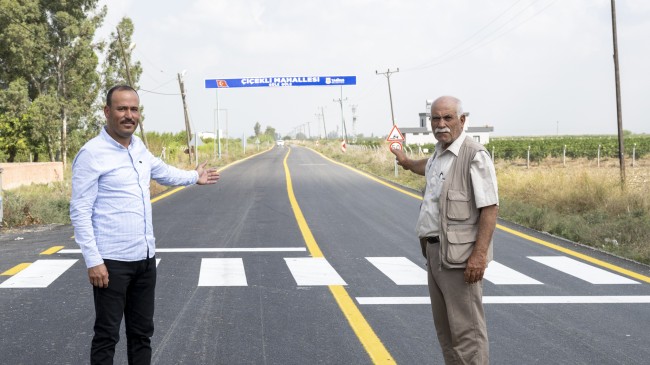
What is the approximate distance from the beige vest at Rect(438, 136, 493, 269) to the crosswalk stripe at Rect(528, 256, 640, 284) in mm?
5082

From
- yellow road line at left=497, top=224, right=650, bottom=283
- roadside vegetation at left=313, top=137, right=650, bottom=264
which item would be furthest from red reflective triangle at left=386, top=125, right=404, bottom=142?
yellow road line at left=497, top=224, right=650, bottom=283

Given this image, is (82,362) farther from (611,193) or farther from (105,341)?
(611,193)

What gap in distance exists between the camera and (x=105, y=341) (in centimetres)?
408

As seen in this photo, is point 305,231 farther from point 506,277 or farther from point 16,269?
point 16,269

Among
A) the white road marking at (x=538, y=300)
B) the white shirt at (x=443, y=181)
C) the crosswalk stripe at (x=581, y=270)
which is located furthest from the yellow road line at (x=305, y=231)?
the white shirt at (x=443, y=181)

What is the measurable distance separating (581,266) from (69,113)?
121ft

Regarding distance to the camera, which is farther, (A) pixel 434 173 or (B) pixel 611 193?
(B) pixel 611 193

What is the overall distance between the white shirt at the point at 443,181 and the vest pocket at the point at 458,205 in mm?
65

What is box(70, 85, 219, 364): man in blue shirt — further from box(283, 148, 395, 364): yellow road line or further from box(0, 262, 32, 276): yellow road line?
box(0, 262, 32, 276): yellow road line

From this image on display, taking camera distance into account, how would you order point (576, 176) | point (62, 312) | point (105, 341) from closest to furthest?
point (105, 341) < point (62, 312) < point (576, 176)

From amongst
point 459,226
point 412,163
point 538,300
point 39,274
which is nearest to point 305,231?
point 39,274

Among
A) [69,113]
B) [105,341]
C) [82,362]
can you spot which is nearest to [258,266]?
[82,362]

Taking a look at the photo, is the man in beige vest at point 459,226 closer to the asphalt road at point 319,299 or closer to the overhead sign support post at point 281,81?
the asphalt road at point 319,299

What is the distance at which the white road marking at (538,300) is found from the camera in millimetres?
7273
